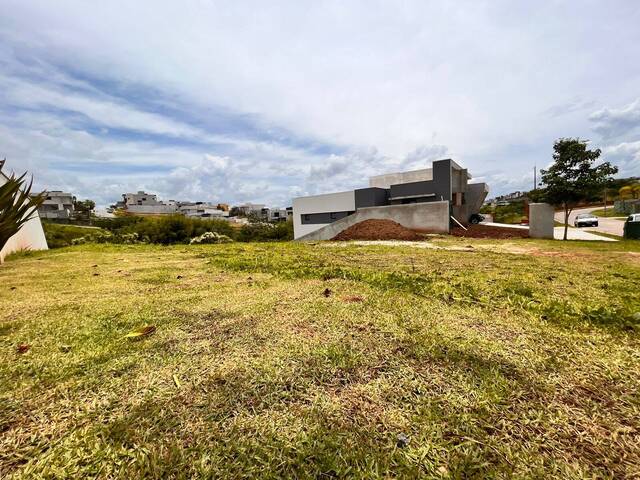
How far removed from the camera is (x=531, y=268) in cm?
402

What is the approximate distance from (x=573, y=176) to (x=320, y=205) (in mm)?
18828

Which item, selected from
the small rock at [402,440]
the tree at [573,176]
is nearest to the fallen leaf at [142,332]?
the small rock at [402,440]

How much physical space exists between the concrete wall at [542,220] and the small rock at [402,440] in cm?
1521

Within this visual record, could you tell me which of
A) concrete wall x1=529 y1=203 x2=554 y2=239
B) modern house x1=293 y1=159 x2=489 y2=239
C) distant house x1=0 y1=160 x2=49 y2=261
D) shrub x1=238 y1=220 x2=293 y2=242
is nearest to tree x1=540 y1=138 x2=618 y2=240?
concrete wall x1=529 y1=203 x2=554 y2=239

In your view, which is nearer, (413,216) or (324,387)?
(324,387)

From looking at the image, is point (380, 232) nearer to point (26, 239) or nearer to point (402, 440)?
point (26, 239)

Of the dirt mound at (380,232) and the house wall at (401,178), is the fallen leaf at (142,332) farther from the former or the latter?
the house wall at (401,178)

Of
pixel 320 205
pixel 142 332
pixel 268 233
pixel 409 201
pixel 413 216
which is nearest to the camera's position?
pixel 142 332

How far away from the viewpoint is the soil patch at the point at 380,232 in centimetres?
1222

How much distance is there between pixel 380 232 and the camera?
1330 centimetres

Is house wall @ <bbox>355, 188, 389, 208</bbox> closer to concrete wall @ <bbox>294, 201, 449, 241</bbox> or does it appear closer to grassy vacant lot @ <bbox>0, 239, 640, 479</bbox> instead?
concrete wall @ <bbox>294, 201, 449, 241</bbox>

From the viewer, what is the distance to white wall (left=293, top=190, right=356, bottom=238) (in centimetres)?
2540

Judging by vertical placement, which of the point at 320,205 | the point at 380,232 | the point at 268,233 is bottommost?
the point at 268,233

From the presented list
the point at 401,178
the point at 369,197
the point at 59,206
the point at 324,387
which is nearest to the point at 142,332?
the point at 324,387
